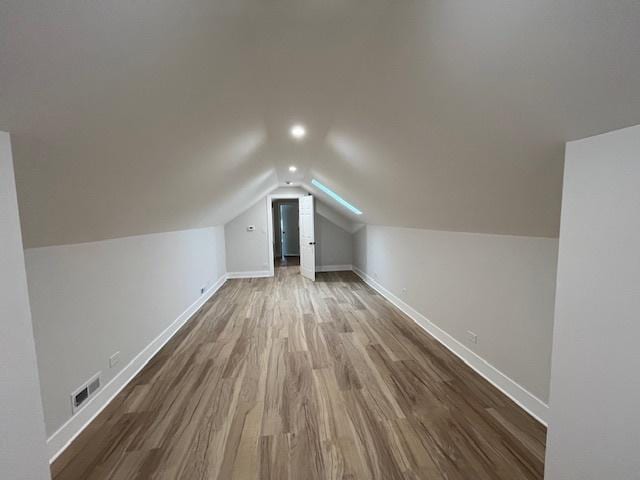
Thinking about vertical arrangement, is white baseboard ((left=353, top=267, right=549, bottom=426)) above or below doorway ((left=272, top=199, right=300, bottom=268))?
below

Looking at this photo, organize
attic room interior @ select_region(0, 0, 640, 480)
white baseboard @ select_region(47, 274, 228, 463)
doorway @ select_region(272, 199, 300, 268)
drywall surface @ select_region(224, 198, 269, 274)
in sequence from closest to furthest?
attic room interior @ select_region(0, 0, 640, 480) → white baseboard @ select_region(47, 274, 228, 463) → drywall surface @ select_region(224, 198, 269, 274) → doorway @ select_region(272, 199, 300, 268)

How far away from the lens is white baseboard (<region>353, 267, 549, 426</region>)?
188 cm

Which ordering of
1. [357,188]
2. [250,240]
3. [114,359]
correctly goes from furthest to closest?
1. [250,240]
2. [357,188]
3. [114,359]

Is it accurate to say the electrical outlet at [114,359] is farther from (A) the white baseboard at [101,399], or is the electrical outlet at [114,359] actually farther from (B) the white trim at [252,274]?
(B) the white trim at [252,274]

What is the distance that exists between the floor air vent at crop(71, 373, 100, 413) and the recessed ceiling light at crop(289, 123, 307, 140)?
2.43 meters

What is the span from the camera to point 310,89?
1.58 meters

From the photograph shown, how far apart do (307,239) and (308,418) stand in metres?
4.83

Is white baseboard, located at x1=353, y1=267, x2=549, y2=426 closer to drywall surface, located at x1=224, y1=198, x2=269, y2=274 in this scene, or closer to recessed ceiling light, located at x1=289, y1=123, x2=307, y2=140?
recessed ceiling light, located at x1=289, y1=123, x2=307, y2=140

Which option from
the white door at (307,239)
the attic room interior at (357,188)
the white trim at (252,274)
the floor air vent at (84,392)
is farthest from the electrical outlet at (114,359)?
the white trim at (252,274)

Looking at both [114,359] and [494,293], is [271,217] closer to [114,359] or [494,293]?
[114,359]

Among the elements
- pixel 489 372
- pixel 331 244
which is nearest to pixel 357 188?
pixel 489 372

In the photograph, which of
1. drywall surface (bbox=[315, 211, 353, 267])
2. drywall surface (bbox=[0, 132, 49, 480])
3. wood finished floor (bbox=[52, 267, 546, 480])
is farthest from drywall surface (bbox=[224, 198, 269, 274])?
drywall surface (bbox=[0, 132, 49, 480])

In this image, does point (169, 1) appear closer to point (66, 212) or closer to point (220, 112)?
point (220, 112)

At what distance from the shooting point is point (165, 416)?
6.47ft
